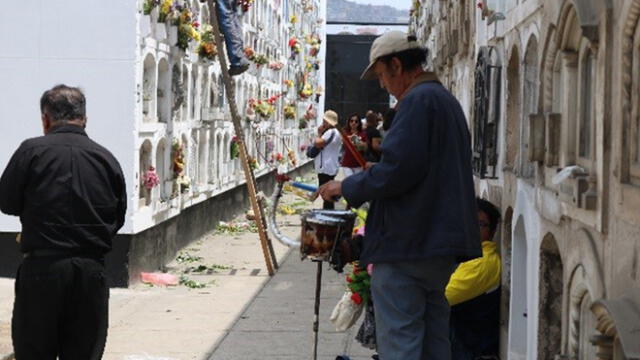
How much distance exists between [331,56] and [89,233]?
3388 cm

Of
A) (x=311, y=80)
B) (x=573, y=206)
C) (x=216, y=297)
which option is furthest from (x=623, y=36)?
(x=311, y=80)

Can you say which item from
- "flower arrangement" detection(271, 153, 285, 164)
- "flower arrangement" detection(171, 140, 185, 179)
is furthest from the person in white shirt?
"flower arrangement" detection(271, 153, 285, 164)

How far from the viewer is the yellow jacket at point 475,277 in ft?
20.0

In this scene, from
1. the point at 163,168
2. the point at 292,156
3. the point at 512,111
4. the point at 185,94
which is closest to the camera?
the point at 512,111

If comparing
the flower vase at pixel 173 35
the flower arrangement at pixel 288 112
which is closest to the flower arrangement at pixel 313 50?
the flower arrangement at pixel 288 112

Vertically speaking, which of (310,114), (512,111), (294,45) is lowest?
(310,114)

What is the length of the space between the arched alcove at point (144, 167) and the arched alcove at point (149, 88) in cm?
25

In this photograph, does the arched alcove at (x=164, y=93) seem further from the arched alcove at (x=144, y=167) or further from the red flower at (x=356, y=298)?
the red flower at (x=356, y=298)

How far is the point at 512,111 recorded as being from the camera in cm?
700

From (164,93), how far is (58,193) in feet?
21.5

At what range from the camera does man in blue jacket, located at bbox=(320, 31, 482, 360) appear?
424 cm

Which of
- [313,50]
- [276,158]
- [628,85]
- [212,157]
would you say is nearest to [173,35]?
[212,157]

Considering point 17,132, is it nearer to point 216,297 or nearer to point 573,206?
point 216,297

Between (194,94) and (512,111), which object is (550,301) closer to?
(512,111)
